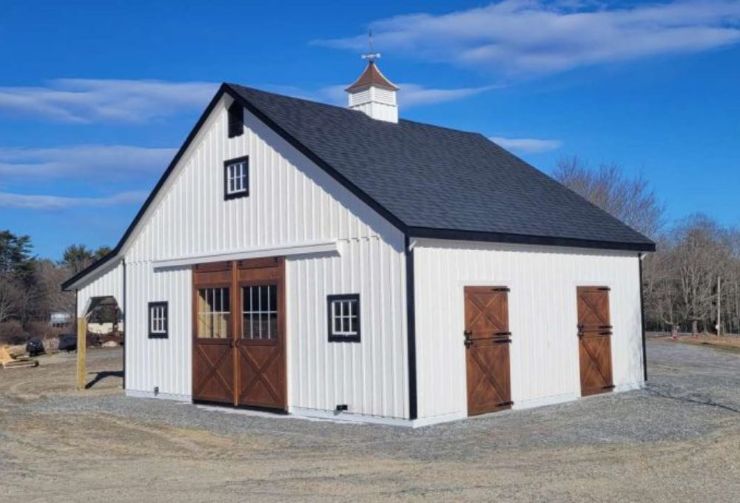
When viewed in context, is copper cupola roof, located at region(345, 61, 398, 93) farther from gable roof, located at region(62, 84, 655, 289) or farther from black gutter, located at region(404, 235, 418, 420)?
black gutter, located at region(404, 235, 418, 420)

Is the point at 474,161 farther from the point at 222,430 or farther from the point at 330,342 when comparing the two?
the point at 222,430

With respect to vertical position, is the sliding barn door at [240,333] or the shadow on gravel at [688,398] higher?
the sliding barn door at [240,333]

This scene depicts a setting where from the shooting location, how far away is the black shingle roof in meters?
14.8

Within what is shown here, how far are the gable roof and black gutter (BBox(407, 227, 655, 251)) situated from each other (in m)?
0.02

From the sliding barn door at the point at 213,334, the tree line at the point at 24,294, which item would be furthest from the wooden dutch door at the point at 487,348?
the tree line at the point at 24,294

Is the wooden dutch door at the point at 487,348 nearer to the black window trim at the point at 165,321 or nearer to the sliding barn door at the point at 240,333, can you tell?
the sliding barn door at the point at 240,333

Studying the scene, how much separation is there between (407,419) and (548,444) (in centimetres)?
268

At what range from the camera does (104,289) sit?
2139 cm

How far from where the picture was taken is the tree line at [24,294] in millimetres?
56422

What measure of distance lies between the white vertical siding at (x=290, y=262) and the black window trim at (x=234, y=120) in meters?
0.18

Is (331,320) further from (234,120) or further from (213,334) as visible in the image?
(234,120)

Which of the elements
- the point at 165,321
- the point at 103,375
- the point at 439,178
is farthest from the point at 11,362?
the point at 439,178

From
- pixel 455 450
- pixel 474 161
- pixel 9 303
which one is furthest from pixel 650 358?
pixel 9 303

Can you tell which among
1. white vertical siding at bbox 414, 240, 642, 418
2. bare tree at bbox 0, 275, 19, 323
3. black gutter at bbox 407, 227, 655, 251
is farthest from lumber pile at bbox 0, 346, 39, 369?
bare tree at bbox 0, 275, 19, 323
